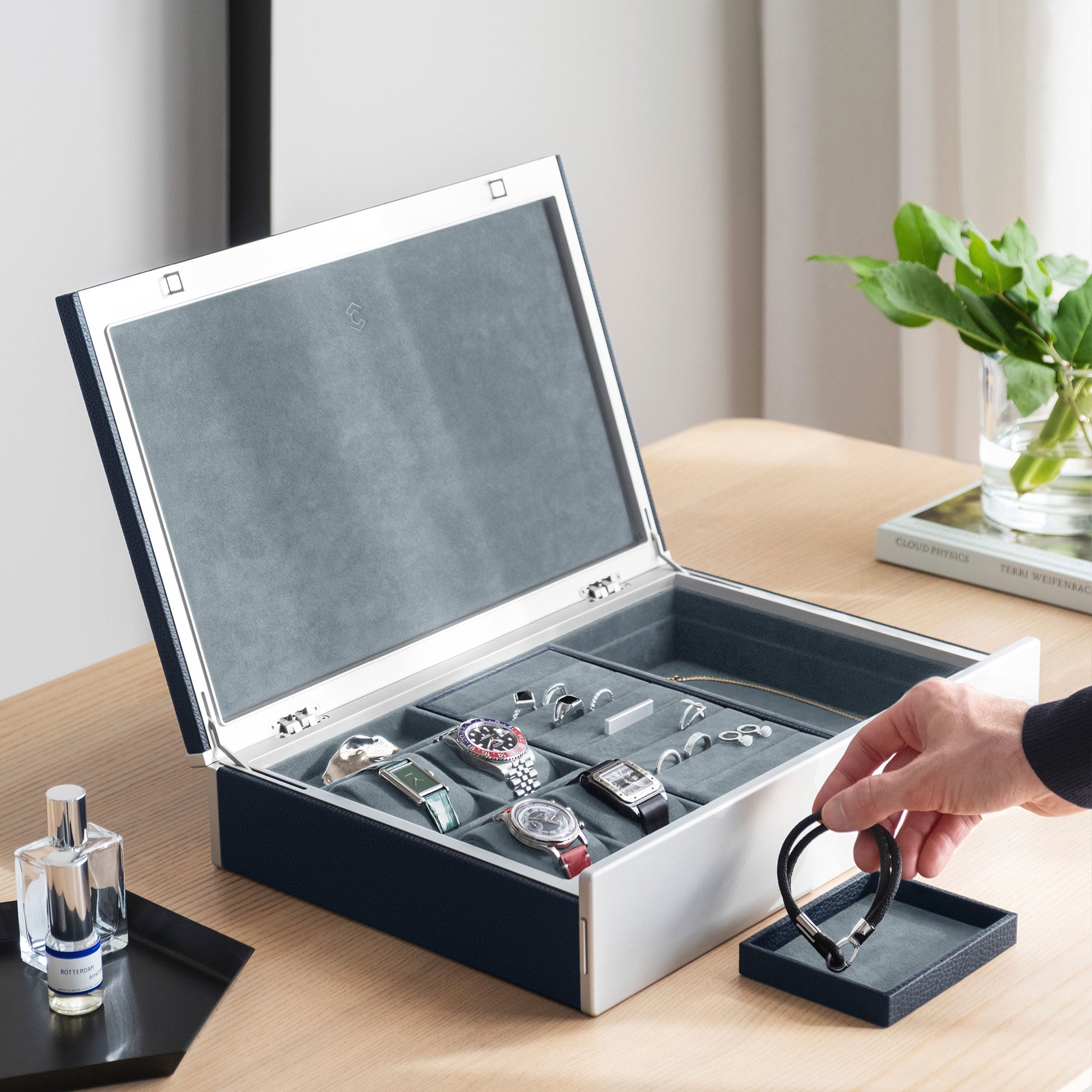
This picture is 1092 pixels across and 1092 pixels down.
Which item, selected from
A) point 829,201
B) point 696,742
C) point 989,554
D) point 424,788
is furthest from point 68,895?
point 829,201

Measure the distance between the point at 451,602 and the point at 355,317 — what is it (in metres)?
0.26

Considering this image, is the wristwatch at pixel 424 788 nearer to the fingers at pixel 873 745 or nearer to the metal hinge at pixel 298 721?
the metal hinge at pixel 298 721

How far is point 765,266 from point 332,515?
199 centimetres

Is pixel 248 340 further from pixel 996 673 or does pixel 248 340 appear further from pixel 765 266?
pixel 765 266

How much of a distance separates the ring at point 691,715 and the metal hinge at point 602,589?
230 millimetres

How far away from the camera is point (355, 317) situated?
1374mm

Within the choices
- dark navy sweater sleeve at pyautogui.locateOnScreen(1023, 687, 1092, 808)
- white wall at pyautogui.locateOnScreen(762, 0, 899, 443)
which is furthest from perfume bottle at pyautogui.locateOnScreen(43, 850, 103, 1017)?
white wall at pyautogui.locateOnScreen(762, 0, 899, 443)

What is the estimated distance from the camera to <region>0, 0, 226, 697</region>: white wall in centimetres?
221

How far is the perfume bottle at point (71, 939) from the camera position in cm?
99

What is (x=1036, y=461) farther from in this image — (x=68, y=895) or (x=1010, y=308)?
(x=68, y=895)

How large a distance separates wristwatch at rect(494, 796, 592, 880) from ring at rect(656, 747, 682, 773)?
126mm

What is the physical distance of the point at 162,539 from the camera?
119cm

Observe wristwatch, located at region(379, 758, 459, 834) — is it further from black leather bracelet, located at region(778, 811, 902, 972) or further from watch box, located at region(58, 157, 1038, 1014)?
black leather bracelet, located at region(778, 811, 902, 972)

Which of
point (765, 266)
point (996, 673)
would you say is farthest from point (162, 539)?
point (765, 266)
